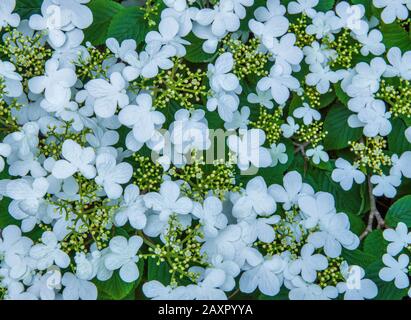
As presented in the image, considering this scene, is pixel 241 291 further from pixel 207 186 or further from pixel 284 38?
pixel 284 38

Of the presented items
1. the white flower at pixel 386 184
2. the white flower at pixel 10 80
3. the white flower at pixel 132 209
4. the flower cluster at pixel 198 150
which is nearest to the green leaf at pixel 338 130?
the flower cluster at pixel 198 150

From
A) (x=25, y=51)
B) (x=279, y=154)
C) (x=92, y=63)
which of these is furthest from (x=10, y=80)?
(x=279, y=154)

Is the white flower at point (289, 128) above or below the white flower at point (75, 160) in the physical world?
above

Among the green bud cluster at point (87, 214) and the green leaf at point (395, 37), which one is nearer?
the green bud cluster at point (87, 214)

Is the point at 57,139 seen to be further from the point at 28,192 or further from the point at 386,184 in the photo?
the point at 386,184

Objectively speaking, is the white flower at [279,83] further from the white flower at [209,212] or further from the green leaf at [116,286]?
the green leaf at [116,286]

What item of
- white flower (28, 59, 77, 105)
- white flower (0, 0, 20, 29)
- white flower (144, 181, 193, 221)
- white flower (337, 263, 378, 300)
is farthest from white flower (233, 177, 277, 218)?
white flower (0, 0, 20, 29)

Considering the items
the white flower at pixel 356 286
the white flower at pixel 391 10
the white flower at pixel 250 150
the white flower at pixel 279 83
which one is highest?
the white flower at pixel 391 10
